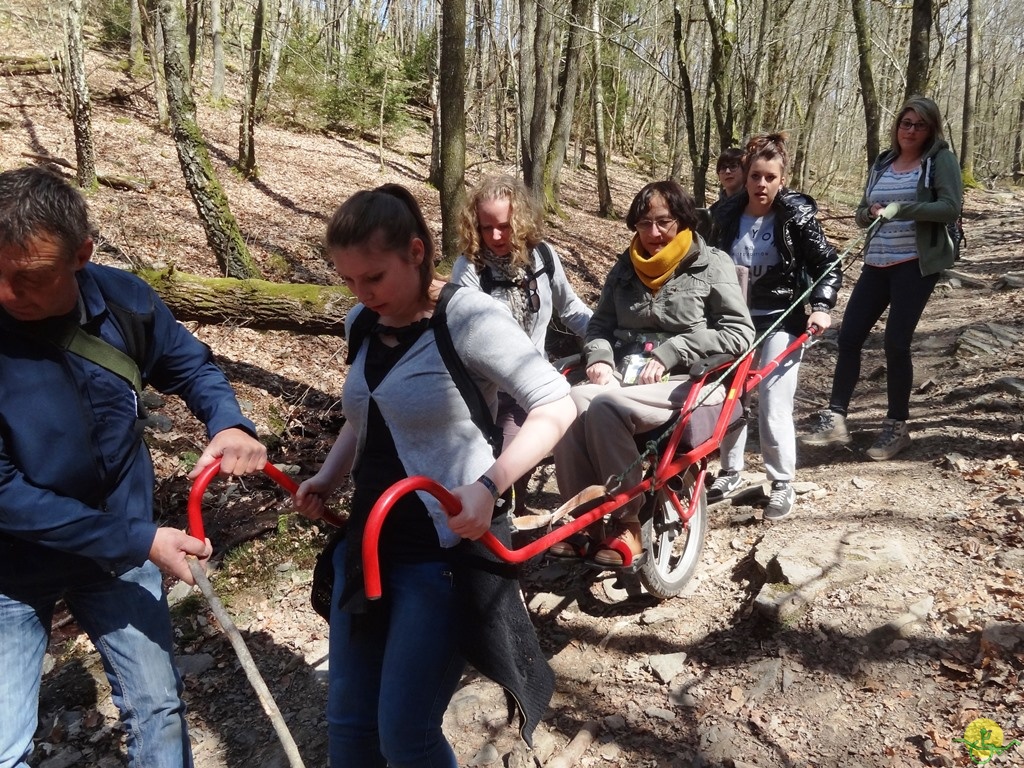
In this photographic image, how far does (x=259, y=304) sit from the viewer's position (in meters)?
6.27

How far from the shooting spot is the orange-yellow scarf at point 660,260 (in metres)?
3.64

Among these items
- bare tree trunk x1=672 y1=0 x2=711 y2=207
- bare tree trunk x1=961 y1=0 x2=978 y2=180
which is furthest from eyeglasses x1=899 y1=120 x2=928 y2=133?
bare tree trunk x1=961 y1=0 x2=978 y2=180

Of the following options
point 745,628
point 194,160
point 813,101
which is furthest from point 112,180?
point 813,101

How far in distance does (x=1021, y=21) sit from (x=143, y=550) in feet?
174

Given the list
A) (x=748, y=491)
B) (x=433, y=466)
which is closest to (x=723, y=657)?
(x=748, y=491)

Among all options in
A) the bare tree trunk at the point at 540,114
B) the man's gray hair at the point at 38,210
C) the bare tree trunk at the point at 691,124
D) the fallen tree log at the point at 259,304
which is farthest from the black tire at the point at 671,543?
the bare tree trunk at the point at 540,114

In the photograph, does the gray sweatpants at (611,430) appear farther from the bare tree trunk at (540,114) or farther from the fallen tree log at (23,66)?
the fallen tree log at (23,66)

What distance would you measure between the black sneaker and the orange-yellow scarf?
5.98ft

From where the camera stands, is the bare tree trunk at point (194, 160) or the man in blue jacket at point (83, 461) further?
the bare tree trunk at point (194, 160)

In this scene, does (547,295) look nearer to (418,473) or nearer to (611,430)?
(611,430)

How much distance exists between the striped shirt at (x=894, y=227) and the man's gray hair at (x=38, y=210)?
4.61m

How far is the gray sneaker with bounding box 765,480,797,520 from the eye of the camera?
180 inches

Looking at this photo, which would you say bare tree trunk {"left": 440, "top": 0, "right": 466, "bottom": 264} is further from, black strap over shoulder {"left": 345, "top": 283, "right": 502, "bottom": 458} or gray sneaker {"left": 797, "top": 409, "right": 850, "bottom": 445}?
black strap over shoulder {"left": 345, "top": 283, "right": 502, "bottom": 458}

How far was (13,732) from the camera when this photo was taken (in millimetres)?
2084
